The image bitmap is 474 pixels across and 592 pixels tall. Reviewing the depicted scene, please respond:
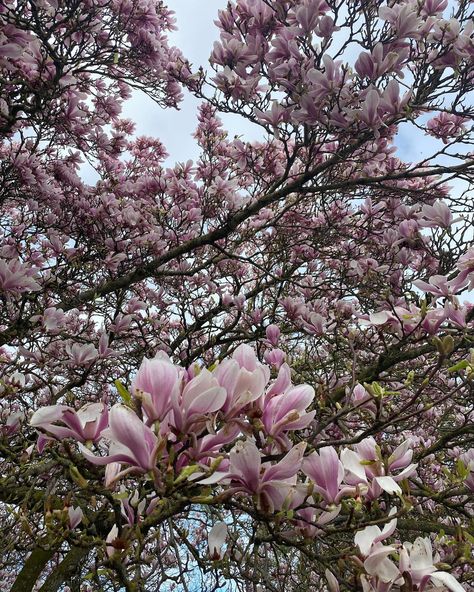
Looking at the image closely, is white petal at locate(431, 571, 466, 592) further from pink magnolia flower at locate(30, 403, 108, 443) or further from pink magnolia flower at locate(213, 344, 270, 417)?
pink magnolia flower at locate(30, 403, 108, 443)

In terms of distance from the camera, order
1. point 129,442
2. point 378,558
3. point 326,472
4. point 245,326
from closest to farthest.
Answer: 1. point 129,442
2. point 378,558
3. point 326,472
4. point 245,326

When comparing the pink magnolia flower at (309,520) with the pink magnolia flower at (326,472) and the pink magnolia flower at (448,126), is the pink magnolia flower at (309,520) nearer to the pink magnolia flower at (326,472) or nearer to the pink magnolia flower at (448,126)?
the pink magnolia flower at (326,472)

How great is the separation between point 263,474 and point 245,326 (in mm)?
4708

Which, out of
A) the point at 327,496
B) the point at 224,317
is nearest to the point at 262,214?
the point at 224,317

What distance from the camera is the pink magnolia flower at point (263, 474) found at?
3.41 feet

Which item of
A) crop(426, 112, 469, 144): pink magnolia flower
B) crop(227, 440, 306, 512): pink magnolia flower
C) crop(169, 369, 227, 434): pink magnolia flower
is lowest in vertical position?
crop(227, 440, 306, 512): pink magnolia flower

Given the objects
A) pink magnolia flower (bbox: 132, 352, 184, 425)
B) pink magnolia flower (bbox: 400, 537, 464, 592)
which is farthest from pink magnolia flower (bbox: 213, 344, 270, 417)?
pink magnolia flower (bbox: 400, 537, 464, 592)

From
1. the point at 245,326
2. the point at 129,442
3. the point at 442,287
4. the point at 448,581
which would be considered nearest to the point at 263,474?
the point at 129,442

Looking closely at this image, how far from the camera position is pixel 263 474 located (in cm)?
109

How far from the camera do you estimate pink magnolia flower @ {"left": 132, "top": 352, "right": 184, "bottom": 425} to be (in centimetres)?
100

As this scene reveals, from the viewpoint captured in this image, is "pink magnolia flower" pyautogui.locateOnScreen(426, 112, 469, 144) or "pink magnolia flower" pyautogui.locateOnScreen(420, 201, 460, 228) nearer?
"pink magnolia flower" pyautogui.locateOnScreen(420, 201, 460, 228)

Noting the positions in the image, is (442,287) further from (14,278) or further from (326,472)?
(14,278)

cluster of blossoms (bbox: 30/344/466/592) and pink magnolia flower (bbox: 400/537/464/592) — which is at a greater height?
cluster of blossoms (bbox: 30/344/466/592)

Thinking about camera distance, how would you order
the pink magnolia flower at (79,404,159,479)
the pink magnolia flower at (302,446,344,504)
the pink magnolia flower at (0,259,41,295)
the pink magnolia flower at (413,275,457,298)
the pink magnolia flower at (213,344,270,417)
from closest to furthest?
the pink magnolia flower at (79,404,159,479)
the pink magnolia flower at (213,344,270,417)
the pink magnolia flower at (302,446,344,504)
the pink magnolia flower at (413,275,457,298)
the pink magnolia flower at (0,259,41,295)
